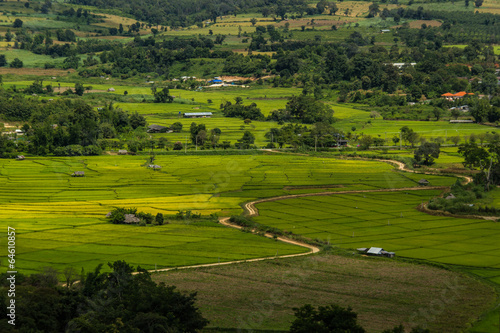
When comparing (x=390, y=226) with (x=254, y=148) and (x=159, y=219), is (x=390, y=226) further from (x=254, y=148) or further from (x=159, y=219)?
(x=254, y=148)

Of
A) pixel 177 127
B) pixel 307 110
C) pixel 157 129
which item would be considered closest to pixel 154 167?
pixel 177 127

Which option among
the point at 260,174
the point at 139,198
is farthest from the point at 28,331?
the point at 260,174

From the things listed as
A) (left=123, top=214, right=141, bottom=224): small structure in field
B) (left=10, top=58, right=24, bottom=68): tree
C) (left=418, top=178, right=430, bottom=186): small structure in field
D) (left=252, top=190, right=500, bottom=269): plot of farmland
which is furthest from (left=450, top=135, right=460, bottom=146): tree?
(left=10, top=58, right=24, bottom=68): tree

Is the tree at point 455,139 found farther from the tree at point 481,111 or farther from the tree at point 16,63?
the tree at point 16,63

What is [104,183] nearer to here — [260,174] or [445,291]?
[260,174]

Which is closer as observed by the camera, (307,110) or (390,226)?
(390,226)
